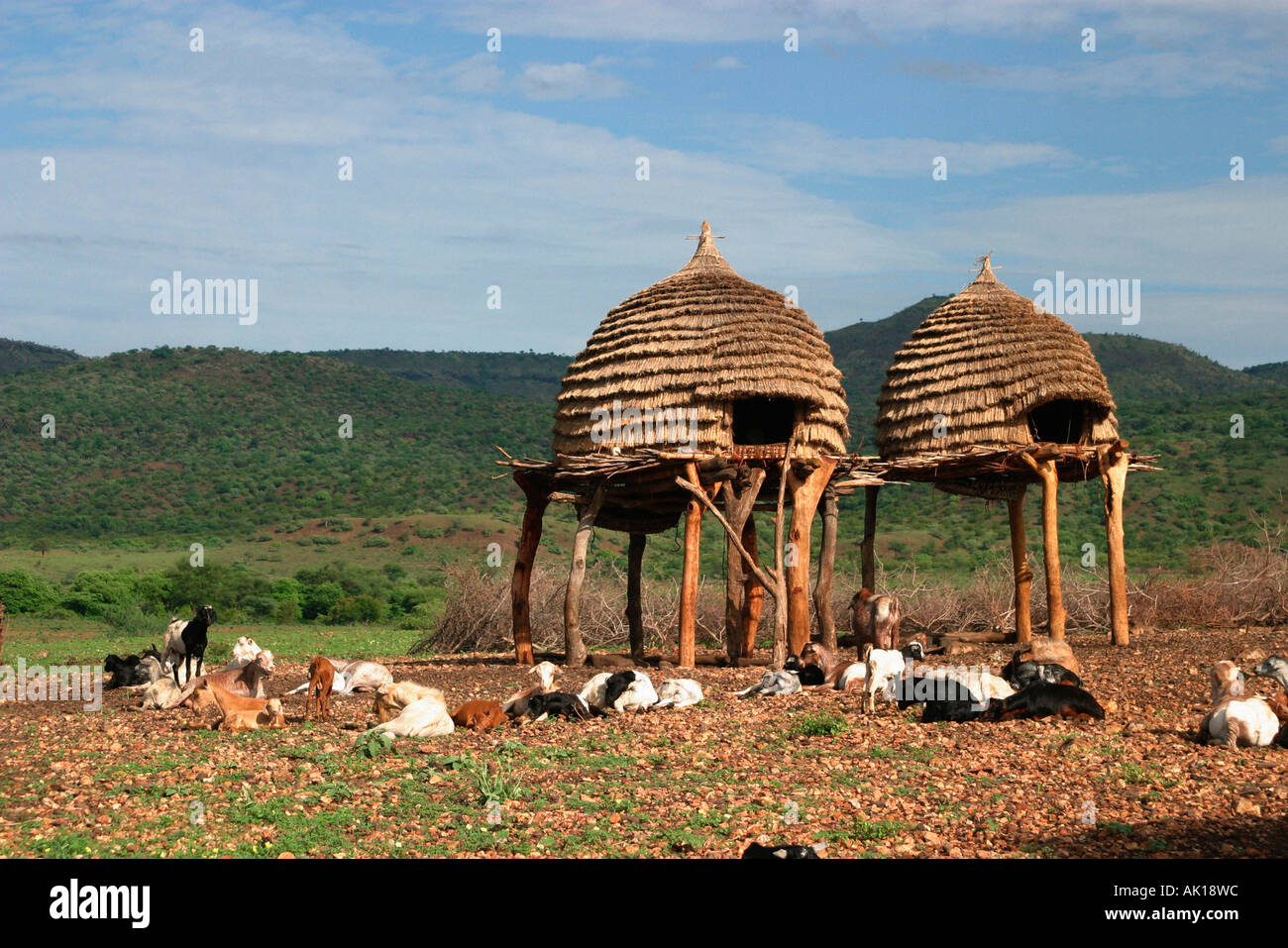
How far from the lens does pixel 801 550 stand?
18.7 m

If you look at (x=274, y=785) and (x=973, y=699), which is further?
(x=973, y=699)

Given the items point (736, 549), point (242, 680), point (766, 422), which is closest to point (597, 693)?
point (242, 680)

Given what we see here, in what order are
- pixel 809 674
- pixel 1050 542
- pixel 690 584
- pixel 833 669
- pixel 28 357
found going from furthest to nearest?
1. pixel 28 357
2. pixel 1050 542
3. pixel 690 584
4. pixel 833 669
5. pixel 809 674

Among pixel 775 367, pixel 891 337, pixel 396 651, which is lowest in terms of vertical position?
pixel 396 651

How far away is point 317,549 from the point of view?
5409cm

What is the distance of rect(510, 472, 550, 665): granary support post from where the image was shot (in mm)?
20547

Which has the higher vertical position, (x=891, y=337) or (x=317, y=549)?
(x=891, y=337)

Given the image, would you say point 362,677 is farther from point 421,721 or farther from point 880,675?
point 880,675

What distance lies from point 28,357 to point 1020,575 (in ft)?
358

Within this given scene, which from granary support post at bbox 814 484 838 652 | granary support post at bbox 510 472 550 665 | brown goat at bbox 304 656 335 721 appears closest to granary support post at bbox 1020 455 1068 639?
granary support post at bbox 814 484 838 652

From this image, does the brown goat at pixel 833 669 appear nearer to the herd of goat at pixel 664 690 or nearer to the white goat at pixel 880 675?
the herd of goat at pixel 664 690

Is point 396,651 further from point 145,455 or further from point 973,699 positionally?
point 145,455
